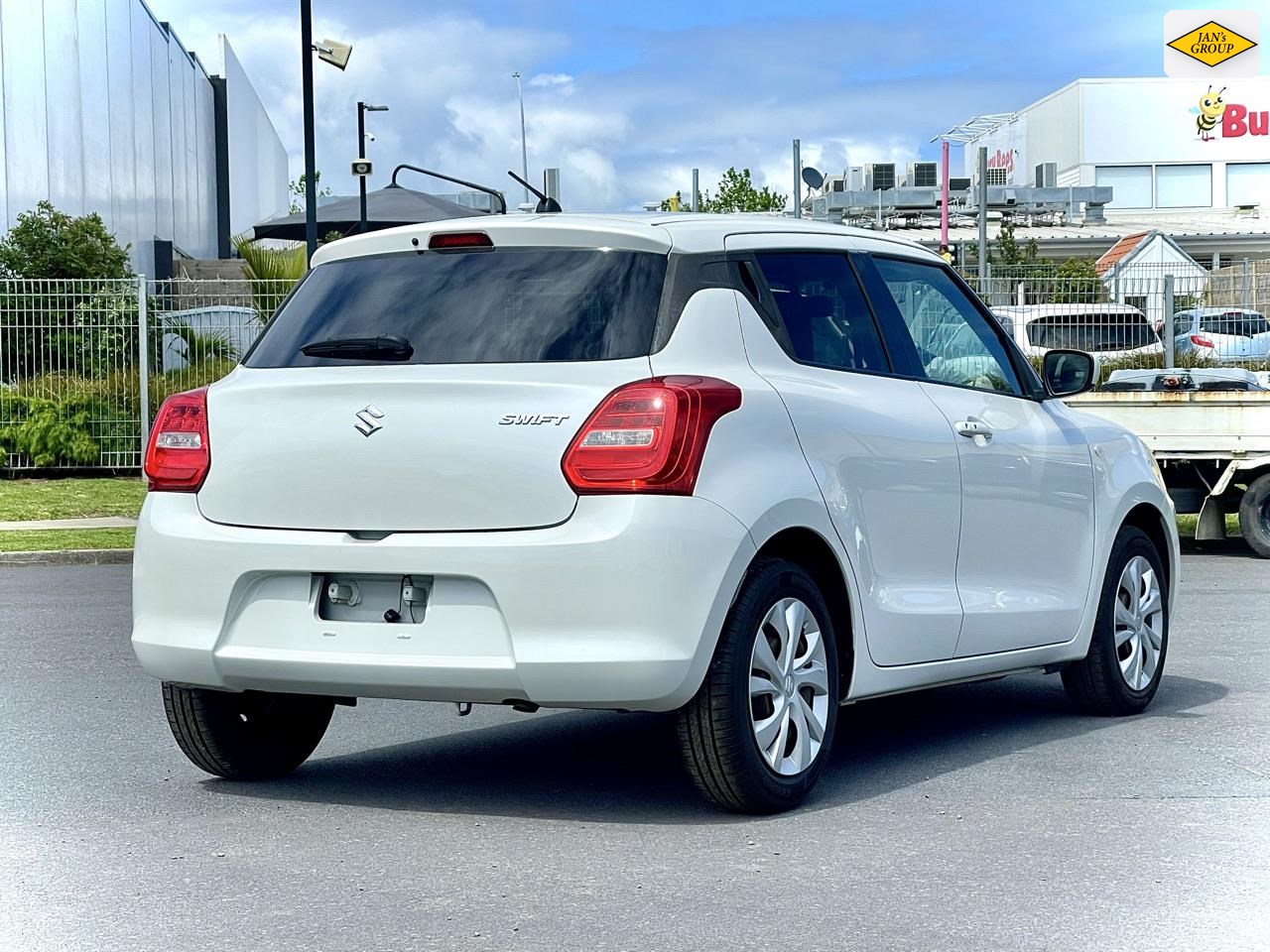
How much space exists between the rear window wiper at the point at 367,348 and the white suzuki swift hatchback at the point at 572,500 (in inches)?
0.5

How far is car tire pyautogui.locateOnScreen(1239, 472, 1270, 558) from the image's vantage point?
1486 cm

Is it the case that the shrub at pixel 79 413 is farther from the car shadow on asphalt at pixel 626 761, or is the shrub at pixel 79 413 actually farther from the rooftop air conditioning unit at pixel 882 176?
the rooftop air conditioning unit at pixel 882 176

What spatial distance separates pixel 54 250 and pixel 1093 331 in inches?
567

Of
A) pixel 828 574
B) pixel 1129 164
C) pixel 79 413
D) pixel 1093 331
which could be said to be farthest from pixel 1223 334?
pixel 1129 164

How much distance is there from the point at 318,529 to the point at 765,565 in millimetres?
1303

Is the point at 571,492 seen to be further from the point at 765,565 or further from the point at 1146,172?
the point at 1146,172

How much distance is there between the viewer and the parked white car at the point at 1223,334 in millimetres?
22891

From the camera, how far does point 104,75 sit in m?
36.7

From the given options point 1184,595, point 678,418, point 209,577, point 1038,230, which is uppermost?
point 1038,230

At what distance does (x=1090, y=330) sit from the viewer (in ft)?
77.7

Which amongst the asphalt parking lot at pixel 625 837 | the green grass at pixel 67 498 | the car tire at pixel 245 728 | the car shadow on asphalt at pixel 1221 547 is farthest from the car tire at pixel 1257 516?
the green grass at pixel 67 498

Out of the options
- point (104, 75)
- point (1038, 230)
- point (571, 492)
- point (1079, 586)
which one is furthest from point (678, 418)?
point (1038, 230)

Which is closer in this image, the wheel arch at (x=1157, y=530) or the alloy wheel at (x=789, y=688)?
the alloy wheel at (x=789, y=688)

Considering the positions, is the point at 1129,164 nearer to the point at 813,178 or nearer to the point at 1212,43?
the point at 1212,43
